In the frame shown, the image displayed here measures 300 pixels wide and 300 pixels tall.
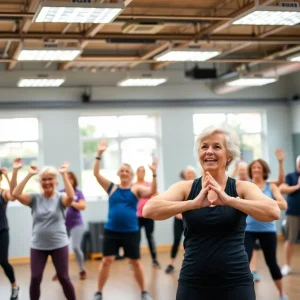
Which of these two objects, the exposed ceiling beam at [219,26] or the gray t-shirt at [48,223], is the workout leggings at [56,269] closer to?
the gray t-shirt at [48,223]

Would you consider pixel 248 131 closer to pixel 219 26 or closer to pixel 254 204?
pixel 219 26

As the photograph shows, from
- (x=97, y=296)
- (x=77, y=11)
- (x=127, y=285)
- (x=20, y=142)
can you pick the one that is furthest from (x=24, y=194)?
(x=20, y=142)

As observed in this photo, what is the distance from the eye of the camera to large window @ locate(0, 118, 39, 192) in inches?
477

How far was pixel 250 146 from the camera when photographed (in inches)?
534

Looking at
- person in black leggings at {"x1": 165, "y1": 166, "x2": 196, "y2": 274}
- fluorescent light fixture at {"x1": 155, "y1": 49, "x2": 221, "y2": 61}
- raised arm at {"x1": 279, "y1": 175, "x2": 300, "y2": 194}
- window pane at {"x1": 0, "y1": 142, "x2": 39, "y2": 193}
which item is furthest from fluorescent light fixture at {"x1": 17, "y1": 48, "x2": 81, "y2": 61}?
window pane at {"x1": 0, "y1": 142, "x2": 39, "y2": 193}

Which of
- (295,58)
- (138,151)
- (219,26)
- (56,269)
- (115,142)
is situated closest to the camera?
(56,269)

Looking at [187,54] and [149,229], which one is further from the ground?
[187,54]

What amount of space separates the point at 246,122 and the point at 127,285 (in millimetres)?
6219

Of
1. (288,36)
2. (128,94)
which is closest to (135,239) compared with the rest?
(288,36)

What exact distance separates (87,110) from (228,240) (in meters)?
9.74

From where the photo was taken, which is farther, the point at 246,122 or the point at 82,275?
the point at 246,122

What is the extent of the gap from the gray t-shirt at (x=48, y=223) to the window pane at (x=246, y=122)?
8062mm

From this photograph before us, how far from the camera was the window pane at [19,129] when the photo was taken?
1212 cm

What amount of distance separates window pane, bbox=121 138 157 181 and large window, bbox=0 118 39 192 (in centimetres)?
172
